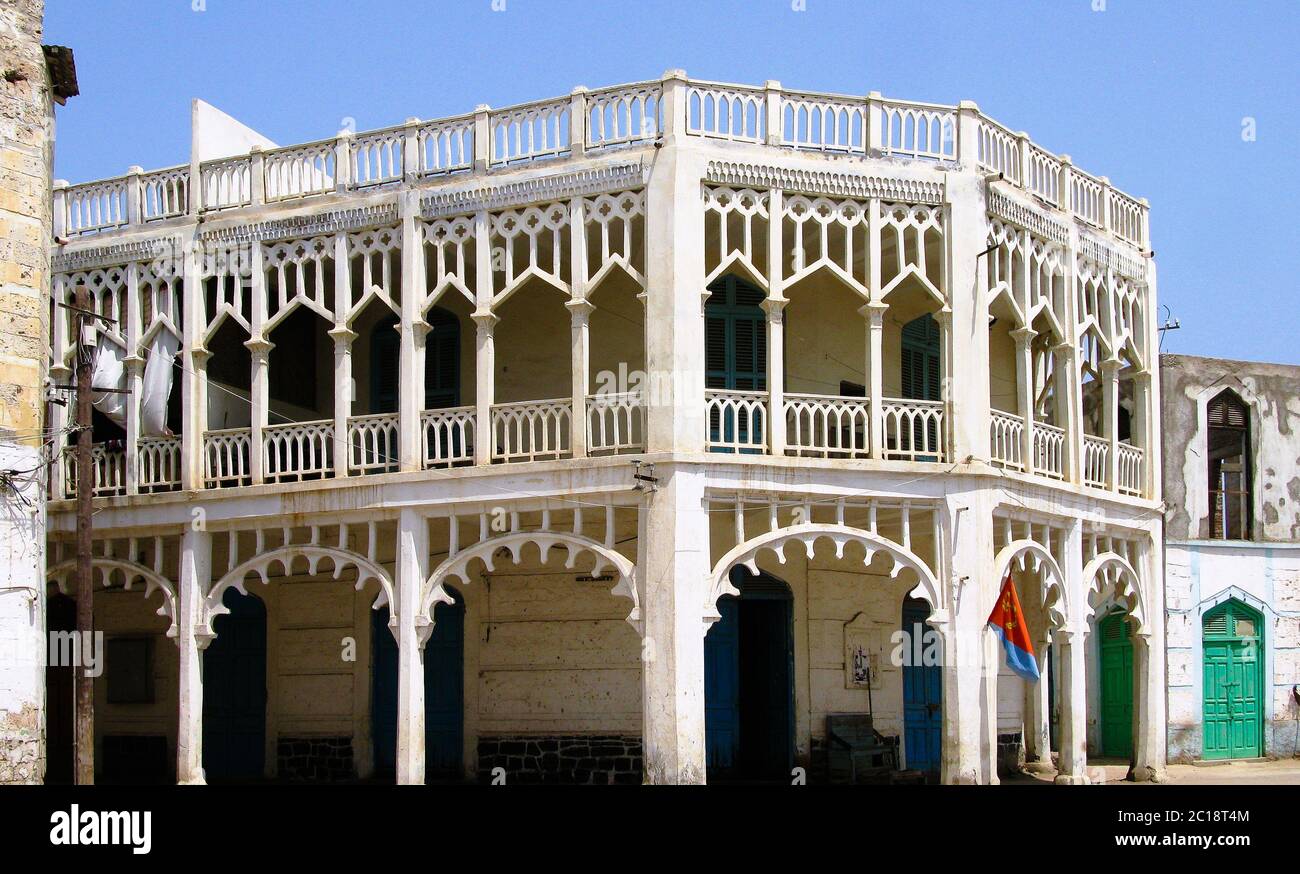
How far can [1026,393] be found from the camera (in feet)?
69.5

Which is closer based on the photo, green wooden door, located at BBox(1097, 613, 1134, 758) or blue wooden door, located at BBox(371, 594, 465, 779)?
blue wooden door, located at BBox(371, 594, 465, 779)

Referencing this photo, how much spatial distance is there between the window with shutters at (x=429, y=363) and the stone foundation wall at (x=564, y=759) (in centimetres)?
500

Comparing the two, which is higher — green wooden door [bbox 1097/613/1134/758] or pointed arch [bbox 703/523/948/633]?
pointed arch [bbox 703/523/948/633]

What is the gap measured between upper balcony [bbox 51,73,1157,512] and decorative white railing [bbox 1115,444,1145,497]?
0.10 m

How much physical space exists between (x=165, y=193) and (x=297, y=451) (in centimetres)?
429

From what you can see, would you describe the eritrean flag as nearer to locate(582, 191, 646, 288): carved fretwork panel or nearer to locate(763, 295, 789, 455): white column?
locate(763, 295, 789, 455): white column

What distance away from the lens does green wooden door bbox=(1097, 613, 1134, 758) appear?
92.1 ft

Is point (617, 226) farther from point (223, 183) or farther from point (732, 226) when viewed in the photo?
point (223, 183)

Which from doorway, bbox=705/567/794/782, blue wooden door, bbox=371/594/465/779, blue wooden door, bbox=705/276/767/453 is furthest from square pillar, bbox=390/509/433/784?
blue wooden door, bbox=705/276/767/453

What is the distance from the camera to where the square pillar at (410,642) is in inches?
782

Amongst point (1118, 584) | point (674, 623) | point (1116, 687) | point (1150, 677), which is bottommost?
point (1116, 687)

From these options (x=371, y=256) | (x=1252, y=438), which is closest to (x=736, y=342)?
(x=371, y=256)

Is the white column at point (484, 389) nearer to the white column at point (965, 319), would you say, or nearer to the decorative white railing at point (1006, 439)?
the white column at point (965, 319)

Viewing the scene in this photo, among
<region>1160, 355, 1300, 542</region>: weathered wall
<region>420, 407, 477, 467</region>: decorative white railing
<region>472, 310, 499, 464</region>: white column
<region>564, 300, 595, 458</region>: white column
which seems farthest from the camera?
<region>1160, 355, 1300, 542</region>: weathered wall
